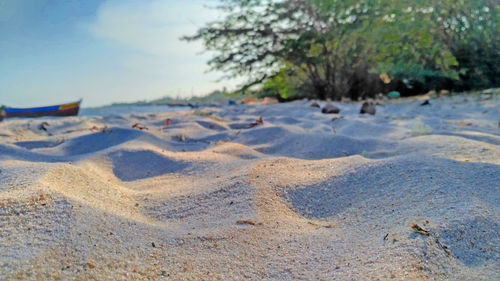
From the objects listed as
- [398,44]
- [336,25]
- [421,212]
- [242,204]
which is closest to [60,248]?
[242,204]

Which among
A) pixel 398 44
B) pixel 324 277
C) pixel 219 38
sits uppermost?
pixel 219 38

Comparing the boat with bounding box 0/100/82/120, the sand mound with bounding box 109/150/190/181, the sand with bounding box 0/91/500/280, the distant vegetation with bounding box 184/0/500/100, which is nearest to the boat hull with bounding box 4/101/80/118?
the boat with bounding box 0/100/82/120

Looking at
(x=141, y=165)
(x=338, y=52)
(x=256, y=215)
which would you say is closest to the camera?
(x=256, y=215)

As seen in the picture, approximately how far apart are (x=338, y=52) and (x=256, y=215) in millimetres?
6180

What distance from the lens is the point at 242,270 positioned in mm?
981

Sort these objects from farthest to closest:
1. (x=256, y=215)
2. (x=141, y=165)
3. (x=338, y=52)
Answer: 1. (x=338, y=52)
2. (x=141, y=165)
3. (x=256, y=215)

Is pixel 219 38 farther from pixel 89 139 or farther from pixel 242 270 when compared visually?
pixel 242 270

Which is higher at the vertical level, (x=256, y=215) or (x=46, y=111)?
(x=46, y=111)

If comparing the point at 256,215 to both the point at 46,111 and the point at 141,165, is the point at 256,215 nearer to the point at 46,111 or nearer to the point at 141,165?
the point at 141,165

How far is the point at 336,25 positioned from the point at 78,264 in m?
6.32

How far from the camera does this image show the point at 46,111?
7582 mm

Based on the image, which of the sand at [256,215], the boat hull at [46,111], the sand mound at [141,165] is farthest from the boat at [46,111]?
the sand mound at [141,165]

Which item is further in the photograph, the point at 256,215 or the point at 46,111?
the point at 46,111

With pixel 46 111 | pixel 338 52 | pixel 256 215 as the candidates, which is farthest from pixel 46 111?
pixel 256 215
